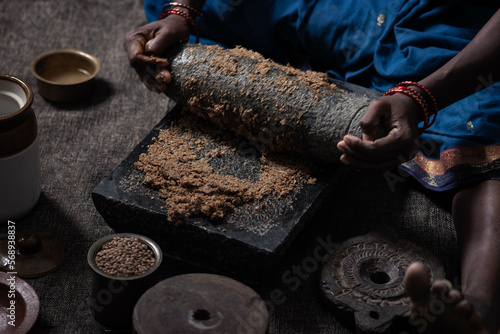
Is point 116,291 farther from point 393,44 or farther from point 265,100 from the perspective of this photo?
point 393,44

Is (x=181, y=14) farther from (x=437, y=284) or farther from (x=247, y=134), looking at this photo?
(x=437, y=284)

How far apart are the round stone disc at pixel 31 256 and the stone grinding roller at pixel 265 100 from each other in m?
0.73

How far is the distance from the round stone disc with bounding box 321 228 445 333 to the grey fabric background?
0.10m

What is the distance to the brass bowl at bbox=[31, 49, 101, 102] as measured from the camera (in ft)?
9.00

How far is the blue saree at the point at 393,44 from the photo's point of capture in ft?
7.07

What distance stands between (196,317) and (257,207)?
51 cm

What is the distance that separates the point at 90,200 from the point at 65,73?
843 mm

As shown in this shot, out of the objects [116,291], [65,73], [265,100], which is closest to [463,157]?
[265,100]

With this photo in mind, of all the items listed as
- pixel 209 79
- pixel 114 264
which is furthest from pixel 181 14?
pixel 114 264

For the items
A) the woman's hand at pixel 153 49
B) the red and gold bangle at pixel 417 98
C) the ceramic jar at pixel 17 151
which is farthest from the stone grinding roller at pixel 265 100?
the ceramic jar at pixel 17 151

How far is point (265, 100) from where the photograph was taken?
217 cm

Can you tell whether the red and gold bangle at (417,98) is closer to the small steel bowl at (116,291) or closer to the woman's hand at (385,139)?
the woman's hand at (385,139)

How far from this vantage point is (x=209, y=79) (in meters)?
2.25

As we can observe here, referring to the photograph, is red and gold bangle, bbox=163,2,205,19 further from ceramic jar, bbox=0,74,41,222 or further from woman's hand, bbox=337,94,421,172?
woman's hand, bbox=337,94,421,172
